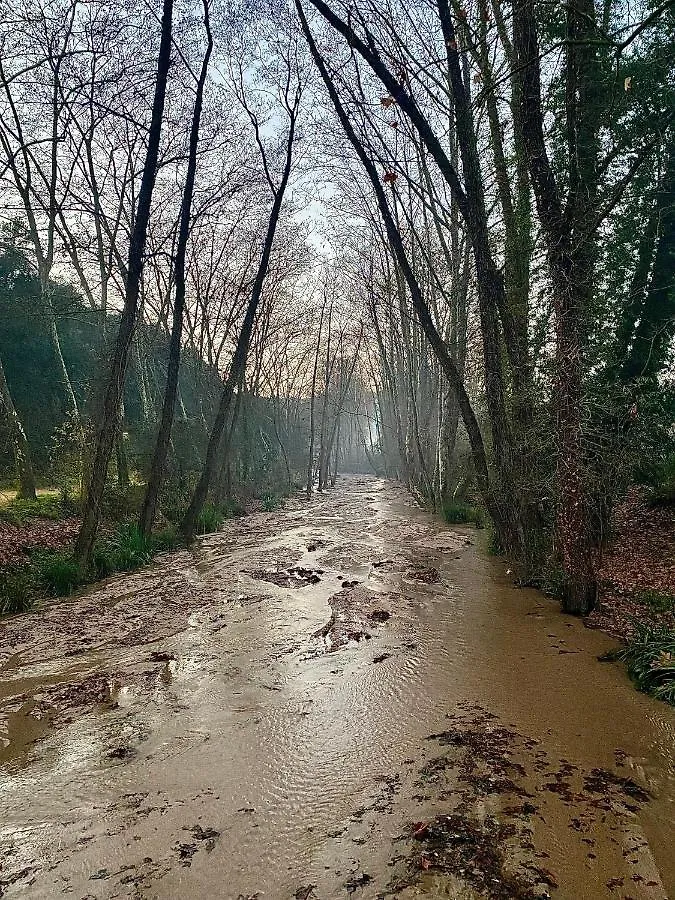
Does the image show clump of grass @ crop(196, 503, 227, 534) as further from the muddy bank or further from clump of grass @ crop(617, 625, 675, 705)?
clump of grass @ crop(617, 625, 675, 705)

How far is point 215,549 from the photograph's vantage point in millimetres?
10164

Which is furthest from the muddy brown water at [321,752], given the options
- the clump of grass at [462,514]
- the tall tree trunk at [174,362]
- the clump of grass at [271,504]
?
the clump of grass at [271,504]

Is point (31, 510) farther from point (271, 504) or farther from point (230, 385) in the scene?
point (271, 504)

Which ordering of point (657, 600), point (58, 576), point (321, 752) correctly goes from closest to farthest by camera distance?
A: 1. point (321, 752)
2. point (657, 600)
3. point (58, 576)

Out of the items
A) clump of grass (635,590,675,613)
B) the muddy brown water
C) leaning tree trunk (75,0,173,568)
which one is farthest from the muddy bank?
leaning tree trunk (75,0,173,568)

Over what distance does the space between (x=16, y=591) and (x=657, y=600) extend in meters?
7.10

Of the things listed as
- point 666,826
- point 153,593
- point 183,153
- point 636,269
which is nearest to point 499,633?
point 666,826

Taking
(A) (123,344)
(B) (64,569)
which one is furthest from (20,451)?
(B) (64,569)

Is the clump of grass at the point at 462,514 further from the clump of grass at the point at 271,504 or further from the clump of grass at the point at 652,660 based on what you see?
the clump of grass at the point at 652,660

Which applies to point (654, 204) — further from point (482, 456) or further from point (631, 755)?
point (631, 755)

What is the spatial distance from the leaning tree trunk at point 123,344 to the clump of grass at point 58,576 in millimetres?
223

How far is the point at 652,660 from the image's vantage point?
384cm

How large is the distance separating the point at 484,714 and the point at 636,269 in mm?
7392

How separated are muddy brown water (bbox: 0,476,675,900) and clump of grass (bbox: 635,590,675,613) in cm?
88
